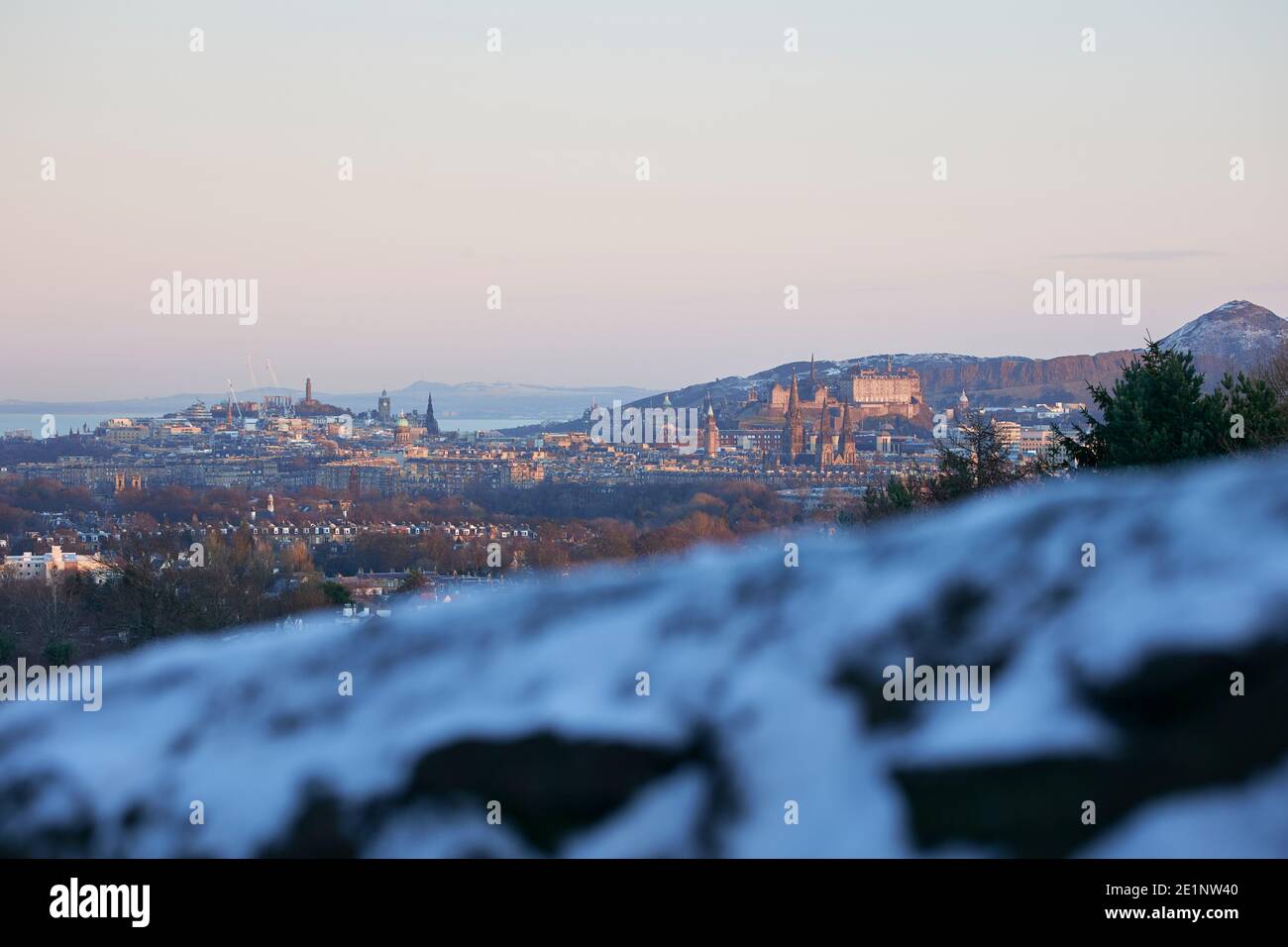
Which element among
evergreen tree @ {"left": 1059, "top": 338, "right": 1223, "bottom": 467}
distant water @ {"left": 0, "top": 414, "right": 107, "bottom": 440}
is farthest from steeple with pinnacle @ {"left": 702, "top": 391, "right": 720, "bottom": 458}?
evergreen tree @ {"left": 1059, "top": 338, "right": 1223, "bottom": 467}

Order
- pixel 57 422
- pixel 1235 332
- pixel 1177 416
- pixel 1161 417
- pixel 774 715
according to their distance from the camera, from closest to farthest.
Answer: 1. pixel 774 715
2. pixel 1177 416
3. pixel 1161 417
4. pixel 1235 332
5. pixel 57 422

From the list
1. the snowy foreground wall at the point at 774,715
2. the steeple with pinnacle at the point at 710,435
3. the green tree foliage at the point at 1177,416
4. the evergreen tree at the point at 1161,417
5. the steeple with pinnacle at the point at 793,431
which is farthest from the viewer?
the steeple with pinnacle at the point at 710,435

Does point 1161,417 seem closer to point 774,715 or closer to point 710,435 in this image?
point 774,715

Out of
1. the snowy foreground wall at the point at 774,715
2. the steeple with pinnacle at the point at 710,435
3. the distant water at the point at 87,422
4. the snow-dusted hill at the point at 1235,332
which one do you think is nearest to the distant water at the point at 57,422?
the distant water at the point at 87,422

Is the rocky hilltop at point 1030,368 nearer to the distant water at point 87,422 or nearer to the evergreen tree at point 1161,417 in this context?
the evergreen tree at point 1161,417

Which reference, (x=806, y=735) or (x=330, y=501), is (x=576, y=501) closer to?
(x=330, y=501)

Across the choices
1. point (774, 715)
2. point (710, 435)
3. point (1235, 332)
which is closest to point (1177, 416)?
point (774, 715)
